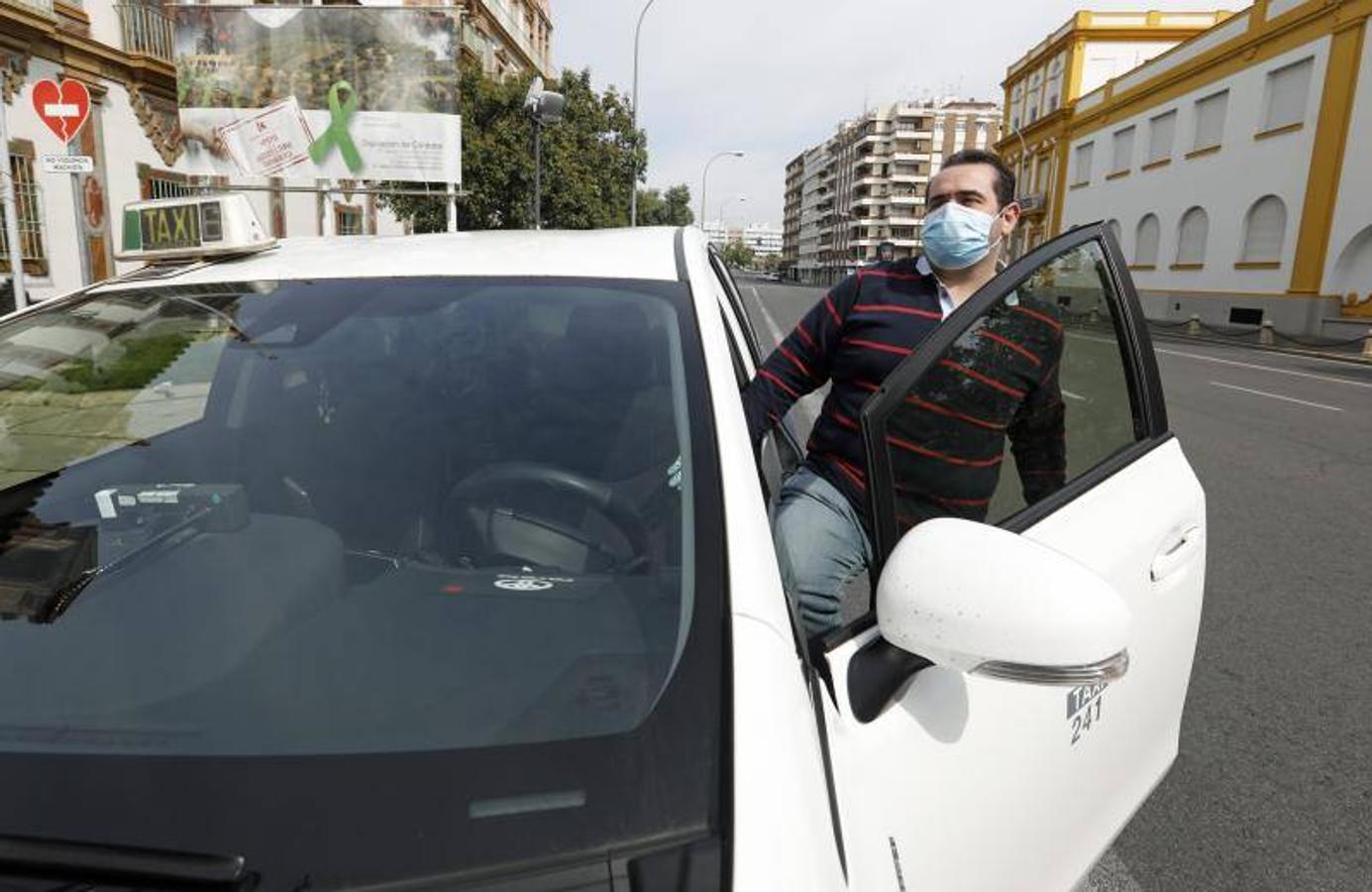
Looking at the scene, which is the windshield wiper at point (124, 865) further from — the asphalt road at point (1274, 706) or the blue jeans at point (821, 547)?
the asphalt road at point (1274, 706)

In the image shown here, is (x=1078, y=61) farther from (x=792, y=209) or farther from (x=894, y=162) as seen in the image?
(x=792, y=209)

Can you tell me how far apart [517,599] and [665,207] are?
230 ft

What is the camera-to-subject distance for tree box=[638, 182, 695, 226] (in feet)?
203

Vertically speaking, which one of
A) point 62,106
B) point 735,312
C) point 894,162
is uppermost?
point 894,162

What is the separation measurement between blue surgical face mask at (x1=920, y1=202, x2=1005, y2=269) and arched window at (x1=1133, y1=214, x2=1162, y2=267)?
34.8m

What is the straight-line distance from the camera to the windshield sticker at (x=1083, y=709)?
4.68 ft

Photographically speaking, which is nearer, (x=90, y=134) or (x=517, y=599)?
(x=517, y=599)

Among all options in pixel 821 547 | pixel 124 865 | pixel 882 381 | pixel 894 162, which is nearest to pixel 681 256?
pixel 882 381

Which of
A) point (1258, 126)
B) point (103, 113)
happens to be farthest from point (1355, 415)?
point (1258, 126)

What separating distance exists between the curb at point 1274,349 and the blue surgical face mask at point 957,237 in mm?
15142

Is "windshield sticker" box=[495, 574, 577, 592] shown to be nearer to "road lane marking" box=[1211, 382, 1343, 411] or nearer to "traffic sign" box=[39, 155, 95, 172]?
"traffic sign" box=[39, 155, 95, 172]

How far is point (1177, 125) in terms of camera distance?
102 ft

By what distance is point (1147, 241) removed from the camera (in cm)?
3306

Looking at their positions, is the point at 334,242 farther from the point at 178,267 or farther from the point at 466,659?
the point at 466,659
